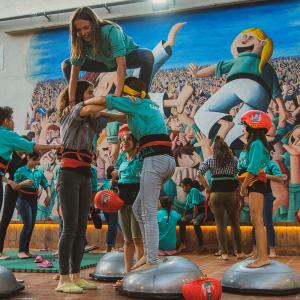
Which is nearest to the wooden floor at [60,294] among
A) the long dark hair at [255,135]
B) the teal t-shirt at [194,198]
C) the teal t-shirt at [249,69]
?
the long dark hair at [255,135]

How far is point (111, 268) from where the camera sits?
3822 mm

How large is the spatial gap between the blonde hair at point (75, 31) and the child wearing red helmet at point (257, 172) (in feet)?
4.13

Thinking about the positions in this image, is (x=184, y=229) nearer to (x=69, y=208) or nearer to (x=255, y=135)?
(x=255, y=135)

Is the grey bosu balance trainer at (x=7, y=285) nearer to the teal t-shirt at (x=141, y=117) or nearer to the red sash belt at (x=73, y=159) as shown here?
the red sash belt at (x=73, y=159)

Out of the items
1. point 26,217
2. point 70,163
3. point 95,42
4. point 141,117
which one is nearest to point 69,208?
point 70,163

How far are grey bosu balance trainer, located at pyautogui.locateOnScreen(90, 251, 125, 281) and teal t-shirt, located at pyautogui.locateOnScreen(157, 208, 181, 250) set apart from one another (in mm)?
1976

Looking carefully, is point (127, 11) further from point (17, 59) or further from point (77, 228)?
point (77, 228)

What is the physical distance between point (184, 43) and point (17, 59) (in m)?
3.20

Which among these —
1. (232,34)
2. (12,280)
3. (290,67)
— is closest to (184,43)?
(232,34)

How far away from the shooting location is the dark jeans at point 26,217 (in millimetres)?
5465

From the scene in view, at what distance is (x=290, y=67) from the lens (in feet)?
22.3

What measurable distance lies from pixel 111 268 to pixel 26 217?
203cm

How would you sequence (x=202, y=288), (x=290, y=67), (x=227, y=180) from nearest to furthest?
(x=202, y=288) → (x=227, y=180) → (x=290, y=67)

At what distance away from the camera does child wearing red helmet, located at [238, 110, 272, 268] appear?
10.9 ft
